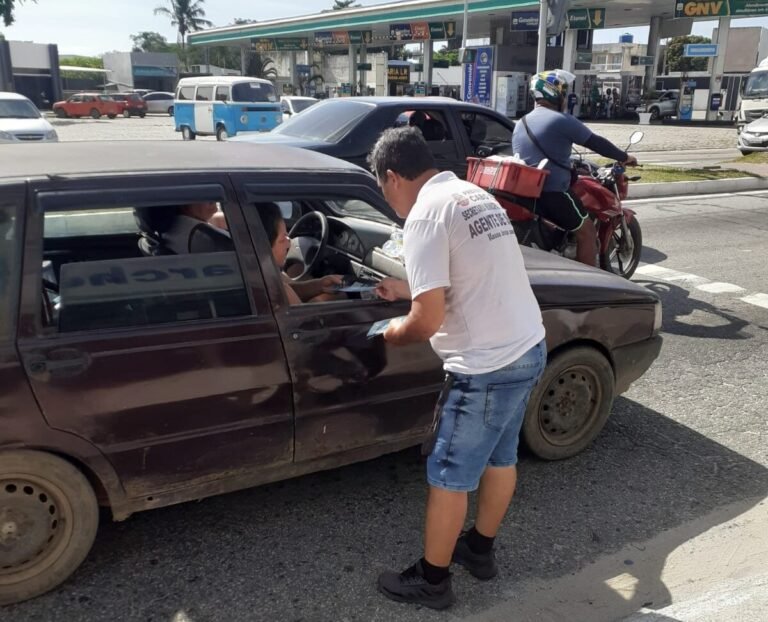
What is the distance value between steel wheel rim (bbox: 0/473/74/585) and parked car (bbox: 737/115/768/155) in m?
21.0

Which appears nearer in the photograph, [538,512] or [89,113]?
[538,512]

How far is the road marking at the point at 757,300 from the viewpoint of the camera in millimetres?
6605

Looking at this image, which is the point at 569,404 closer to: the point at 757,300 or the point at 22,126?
the point at 757,300

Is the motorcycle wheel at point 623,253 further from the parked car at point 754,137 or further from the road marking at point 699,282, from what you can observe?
the parked car at point 754,137

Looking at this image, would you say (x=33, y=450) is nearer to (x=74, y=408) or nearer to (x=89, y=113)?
(x=74, y=408)

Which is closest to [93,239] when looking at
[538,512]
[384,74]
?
[538,512]

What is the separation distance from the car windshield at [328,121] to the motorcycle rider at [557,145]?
7.74 feet

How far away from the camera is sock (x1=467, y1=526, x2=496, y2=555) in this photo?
2857mm

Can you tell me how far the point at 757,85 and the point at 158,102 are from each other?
38.3 metres

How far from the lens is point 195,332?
2.72 meters

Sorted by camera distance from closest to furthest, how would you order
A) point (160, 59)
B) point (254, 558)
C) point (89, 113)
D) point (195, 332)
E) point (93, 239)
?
1. point (195, 332)
2. point (254, 558)
3. point (93, 239)
4. point (89, 113)
5. point (160, 59)

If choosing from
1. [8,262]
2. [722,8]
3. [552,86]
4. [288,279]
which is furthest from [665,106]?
[8,262]

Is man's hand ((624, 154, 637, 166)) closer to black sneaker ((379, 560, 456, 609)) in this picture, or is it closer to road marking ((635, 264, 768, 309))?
road marking ((635, 264, 768, 309))

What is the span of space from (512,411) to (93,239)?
2254 mm
